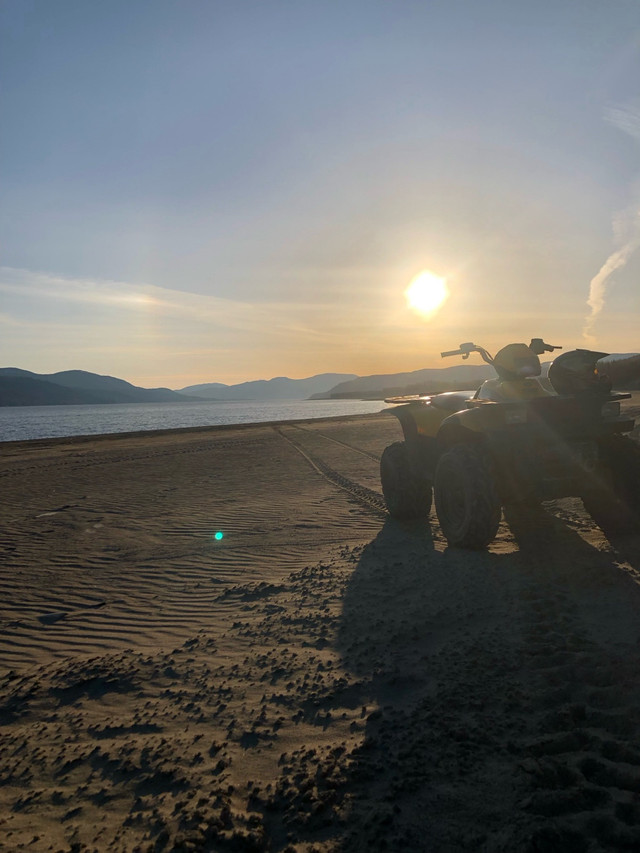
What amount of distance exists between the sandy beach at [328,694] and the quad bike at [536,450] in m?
0.43

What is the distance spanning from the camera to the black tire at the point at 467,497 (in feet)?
15.8

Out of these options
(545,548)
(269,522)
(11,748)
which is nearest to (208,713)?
(11,748)

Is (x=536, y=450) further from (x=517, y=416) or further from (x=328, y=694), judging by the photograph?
(x=328, y=694)

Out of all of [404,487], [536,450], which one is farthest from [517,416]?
[404,487]

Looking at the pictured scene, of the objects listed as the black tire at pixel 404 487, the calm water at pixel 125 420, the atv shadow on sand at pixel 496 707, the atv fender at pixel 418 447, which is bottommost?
the calm water at pixel 125 420

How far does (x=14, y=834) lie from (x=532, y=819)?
1960 mm

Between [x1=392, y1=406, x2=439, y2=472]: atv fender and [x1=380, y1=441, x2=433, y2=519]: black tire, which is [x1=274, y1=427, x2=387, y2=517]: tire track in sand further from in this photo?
[x1=392, y1=406, x2=439, y2=472]: atv fender

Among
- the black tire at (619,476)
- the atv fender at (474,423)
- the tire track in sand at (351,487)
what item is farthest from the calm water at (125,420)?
the black tire at (619,476)

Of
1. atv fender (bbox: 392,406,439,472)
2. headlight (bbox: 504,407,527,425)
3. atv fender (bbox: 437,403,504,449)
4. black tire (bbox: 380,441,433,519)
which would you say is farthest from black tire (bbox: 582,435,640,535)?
black tire (bbox: 380,441,433,519)

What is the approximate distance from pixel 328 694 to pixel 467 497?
2.45 metres

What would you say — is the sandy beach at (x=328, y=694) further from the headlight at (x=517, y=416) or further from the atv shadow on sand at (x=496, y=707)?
the headlight at (x=517, y=416)

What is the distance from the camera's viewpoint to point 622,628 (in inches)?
133

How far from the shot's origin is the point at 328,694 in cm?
295

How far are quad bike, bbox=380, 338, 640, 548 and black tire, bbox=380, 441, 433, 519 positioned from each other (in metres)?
0.92
